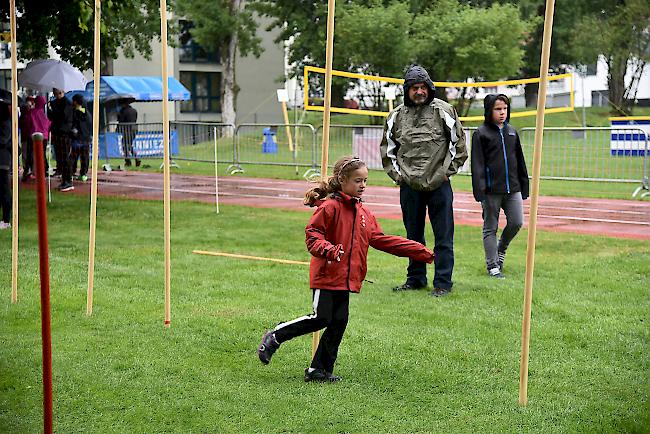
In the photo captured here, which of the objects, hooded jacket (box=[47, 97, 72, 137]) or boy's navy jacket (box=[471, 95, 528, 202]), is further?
hooded jacket (box=[47, 97, 72, 137])

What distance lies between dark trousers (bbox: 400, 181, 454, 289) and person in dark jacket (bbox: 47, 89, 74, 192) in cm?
1281

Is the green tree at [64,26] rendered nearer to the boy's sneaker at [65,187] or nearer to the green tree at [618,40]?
the boy's sneaker at [65,187]

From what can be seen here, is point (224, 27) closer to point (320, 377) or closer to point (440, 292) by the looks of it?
point (440, 292)

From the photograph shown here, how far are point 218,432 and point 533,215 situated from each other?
2164 mm

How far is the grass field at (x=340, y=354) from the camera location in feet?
18.9

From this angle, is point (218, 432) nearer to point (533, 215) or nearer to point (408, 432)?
point (408, 432)

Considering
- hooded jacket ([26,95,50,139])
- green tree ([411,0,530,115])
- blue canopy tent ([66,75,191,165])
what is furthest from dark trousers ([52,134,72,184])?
green tree ([411,0,530,115])

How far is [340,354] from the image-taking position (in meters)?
7.17

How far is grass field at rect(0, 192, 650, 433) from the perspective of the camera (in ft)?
18.9

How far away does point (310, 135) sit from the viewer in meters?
26.0

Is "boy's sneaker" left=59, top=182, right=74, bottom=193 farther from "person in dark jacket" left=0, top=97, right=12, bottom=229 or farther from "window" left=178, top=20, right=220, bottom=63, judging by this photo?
"window" left=178, top=20, right=220, bottom=63

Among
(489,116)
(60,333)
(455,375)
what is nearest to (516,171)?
(489,116)

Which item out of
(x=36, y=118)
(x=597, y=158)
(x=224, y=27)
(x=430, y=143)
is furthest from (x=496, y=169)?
(x=224, y=27)

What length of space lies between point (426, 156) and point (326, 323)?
11.1 feet
